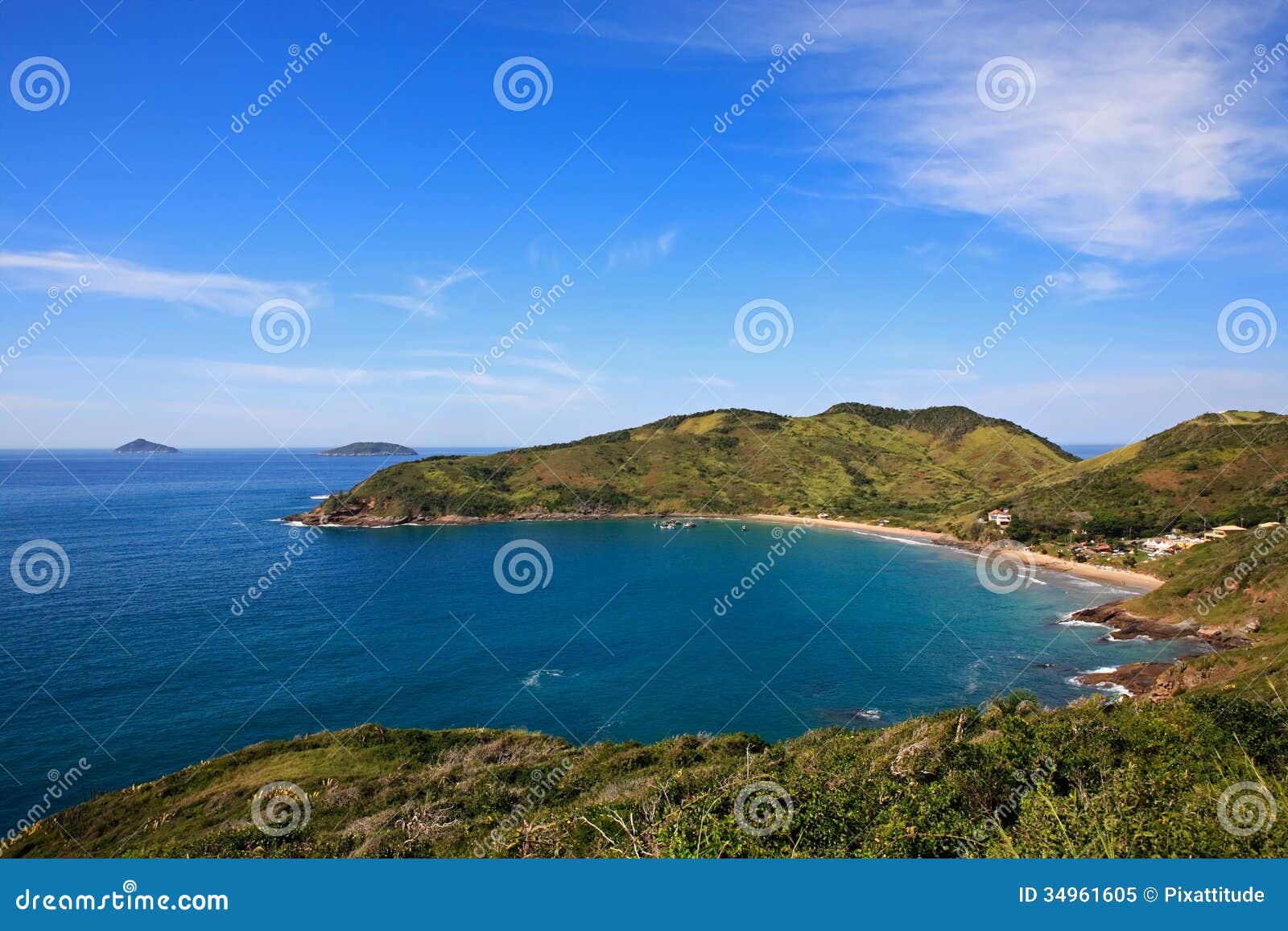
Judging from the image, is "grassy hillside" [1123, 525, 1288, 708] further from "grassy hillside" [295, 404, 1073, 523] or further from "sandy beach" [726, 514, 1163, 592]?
"grassy hillside" [295, 404, 1073, 523]

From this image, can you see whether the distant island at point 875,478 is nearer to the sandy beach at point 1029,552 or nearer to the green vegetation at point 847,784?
the sandy beach at point 1029,552

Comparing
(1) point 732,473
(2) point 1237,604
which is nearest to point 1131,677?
(2) point 1237,604

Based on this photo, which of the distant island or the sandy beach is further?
→ the distant island

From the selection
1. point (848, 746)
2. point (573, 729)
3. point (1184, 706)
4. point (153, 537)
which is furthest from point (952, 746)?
point (153, 537)

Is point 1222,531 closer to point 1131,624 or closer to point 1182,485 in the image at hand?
point 1182,485

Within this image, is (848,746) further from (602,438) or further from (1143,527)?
(602,438)

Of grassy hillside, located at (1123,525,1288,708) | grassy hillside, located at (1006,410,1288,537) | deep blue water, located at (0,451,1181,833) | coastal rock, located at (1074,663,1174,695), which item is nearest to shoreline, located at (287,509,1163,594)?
grassy hillside, located at (1006,410,1288,537)
